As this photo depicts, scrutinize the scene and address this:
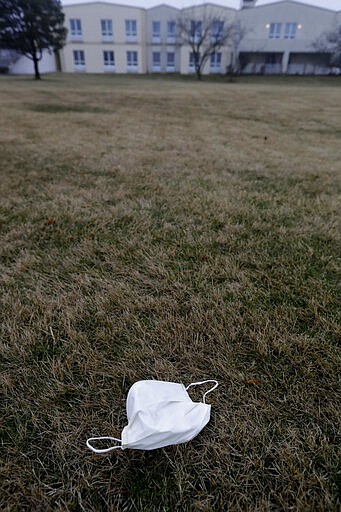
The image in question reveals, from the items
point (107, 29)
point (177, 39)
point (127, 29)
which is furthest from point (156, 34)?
point (107, 29)

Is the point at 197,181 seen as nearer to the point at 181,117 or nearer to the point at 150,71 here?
the point at 181,117

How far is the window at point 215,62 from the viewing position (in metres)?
32.3

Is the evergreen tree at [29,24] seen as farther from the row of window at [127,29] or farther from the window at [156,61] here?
the window at [156,61]

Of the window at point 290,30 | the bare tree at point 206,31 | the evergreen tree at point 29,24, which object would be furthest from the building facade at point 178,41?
the evergreen tree at point 29,24

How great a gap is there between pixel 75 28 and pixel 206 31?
15.3m

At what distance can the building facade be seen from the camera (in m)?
30.3

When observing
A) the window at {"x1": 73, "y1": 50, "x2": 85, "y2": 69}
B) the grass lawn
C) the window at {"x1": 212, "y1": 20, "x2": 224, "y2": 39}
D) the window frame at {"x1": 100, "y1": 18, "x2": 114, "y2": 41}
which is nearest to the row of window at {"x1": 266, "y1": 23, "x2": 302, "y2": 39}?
the window at {"x1": 212, "y1": 20, "x2": 224, "y2": 39}

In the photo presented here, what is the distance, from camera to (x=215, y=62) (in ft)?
108

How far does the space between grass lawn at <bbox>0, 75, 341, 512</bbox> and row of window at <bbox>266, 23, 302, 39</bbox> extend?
3725 cm

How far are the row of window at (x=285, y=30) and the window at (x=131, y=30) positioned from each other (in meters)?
14.3

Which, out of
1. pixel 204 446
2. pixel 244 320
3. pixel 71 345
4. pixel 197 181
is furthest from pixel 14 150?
pixel 204 446

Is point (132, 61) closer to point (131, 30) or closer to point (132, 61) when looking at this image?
point (132, 61)

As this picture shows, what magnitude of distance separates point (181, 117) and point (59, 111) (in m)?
3.14

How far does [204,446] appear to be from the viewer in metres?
0.91
